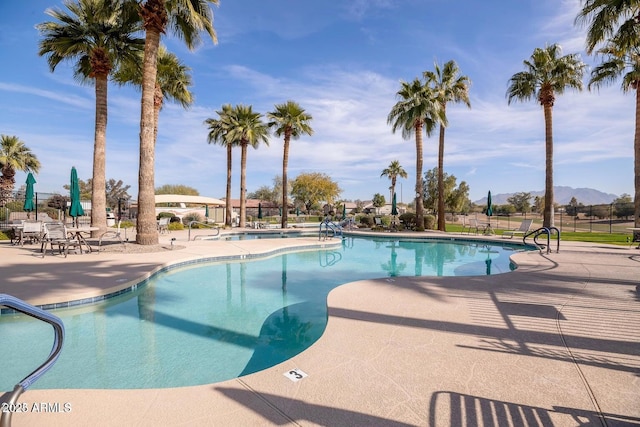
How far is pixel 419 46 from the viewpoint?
15359mm

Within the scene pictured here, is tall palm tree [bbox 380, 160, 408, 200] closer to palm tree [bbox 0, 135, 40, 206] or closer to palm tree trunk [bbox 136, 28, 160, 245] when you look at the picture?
palm tree trunk [bbox 136, 28, 160, 245]

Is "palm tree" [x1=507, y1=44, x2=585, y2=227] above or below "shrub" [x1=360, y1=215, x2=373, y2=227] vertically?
above

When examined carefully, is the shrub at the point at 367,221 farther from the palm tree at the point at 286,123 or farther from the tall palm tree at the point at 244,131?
the tall palm tree at the point at 244,131

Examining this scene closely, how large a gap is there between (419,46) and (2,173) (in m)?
33.4

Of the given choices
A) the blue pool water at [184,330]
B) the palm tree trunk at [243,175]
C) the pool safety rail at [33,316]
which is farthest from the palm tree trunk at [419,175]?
the pool safety rail at [33,316]

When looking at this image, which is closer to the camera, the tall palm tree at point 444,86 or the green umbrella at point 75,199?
the green umbrella at point 75,199

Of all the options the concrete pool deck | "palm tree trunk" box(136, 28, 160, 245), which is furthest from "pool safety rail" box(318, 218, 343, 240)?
the concrete pool deck

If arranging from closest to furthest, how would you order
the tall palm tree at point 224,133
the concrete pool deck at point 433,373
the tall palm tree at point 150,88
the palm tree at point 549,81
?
the concrete pool deck at point 433,373 → the tall palm tree at point 150,88 → the palm tree at point 549,81 → the tall palm tree at point 224,133

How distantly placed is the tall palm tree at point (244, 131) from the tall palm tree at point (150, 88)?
11726 mm

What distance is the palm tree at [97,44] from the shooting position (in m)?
11.8

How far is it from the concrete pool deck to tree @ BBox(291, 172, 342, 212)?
151 feet

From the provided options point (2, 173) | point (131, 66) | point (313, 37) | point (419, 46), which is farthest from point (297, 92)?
point (2, 173)

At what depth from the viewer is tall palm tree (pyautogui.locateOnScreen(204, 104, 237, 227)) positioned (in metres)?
23.9

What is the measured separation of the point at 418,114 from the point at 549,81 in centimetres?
670
